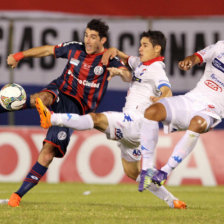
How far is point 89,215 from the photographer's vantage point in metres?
6.09

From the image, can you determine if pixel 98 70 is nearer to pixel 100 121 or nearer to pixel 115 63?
pixel 115 63

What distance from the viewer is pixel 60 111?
7.26 metres

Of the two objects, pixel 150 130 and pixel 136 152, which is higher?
pixel 150 130

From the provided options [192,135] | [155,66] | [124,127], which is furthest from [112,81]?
[192,135]

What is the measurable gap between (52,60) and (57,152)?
18.9ft

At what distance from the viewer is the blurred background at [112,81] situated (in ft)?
37.9

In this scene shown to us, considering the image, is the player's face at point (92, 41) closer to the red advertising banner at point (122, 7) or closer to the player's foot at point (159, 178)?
the player's foot at point (159, 178)

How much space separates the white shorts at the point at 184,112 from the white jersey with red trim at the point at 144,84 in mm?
580

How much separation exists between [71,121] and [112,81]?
6.35 meters

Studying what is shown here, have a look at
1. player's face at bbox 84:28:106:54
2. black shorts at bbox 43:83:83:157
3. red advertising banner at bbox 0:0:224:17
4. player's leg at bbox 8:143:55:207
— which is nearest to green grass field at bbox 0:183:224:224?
player's leg at bbox 8:143:55:207

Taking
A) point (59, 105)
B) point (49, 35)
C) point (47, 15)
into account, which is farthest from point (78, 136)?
point (59, 105)

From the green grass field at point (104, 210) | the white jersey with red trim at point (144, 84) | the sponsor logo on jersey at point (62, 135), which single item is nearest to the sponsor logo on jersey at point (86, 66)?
the white jersey with red trim at point (144, 84)

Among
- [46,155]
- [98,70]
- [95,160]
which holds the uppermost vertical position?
[98,70]

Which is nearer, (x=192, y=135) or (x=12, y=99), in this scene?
(x=192, y=135)
